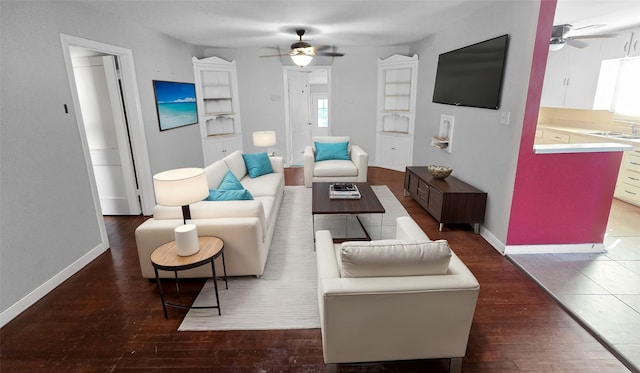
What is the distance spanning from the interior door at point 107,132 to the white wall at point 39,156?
2.06 ft

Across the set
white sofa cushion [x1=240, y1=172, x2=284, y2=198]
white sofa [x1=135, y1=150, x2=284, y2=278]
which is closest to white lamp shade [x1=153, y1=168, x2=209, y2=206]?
white sofa [x1=135, y1=150, x2=284, y2=278]

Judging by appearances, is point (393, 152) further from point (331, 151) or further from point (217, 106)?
point (217, 106)

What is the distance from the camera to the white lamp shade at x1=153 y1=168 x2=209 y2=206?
2262 millimetres

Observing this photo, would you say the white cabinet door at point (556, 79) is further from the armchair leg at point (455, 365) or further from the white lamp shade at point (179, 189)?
the white lamp shade at point (179, 189)

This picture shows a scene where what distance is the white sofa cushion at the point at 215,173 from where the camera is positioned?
3.53m

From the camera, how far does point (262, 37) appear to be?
5391 mm

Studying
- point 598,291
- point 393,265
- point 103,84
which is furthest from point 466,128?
point 103,84

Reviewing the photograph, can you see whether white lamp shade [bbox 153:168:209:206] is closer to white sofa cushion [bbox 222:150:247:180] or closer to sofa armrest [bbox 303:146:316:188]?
white sofa cushion [bbox 222:150:247:180]

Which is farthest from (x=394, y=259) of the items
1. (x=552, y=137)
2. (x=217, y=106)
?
(x=217, y=106)

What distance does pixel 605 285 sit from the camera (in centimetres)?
275

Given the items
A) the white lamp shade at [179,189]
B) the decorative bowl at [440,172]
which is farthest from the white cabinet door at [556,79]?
the white lamp shade at [179,189]

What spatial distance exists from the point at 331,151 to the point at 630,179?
442 centimetres

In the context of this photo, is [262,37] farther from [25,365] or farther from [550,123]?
[550,123]

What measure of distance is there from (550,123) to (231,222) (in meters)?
6.93
